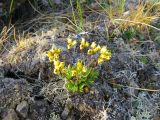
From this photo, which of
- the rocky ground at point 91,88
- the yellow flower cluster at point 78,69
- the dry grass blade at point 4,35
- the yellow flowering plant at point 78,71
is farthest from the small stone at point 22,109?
the dry grass blade at point 4,35

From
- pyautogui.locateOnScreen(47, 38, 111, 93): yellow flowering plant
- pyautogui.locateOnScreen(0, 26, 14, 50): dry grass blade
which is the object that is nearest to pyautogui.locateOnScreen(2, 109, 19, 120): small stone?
pyautogui.locateOnScreen(47, 38, 111, 93): yellow flowering plant

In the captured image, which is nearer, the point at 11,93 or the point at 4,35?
the point at 11,93

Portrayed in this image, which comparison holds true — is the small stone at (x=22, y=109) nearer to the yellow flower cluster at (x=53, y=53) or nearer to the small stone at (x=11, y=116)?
the small stone at (x=11, y=116)

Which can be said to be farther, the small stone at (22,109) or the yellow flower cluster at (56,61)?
the small stone at (22,109)

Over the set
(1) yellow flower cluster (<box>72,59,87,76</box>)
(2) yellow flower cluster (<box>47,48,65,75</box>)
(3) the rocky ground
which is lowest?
(3) the rocky ground

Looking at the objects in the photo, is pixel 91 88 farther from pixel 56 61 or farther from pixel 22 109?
pixel 22 109

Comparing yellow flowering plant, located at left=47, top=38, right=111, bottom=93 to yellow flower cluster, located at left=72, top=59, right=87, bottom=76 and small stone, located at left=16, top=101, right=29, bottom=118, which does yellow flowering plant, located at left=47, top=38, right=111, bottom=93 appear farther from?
small stone, located at left=16, top=101, right=29, bottom=118

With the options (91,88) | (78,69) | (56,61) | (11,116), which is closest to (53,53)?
(56,61)

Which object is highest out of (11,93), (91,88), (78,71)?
(78,71)

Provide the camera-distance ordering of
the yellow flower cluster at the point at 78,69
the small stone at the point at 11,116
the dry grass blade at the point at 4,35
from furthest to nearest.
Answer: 1. the dry grass blade at the point at 4,35
2. the small stone at the point at 11,116
3. the yellow flower cluster at the point at 78,69
